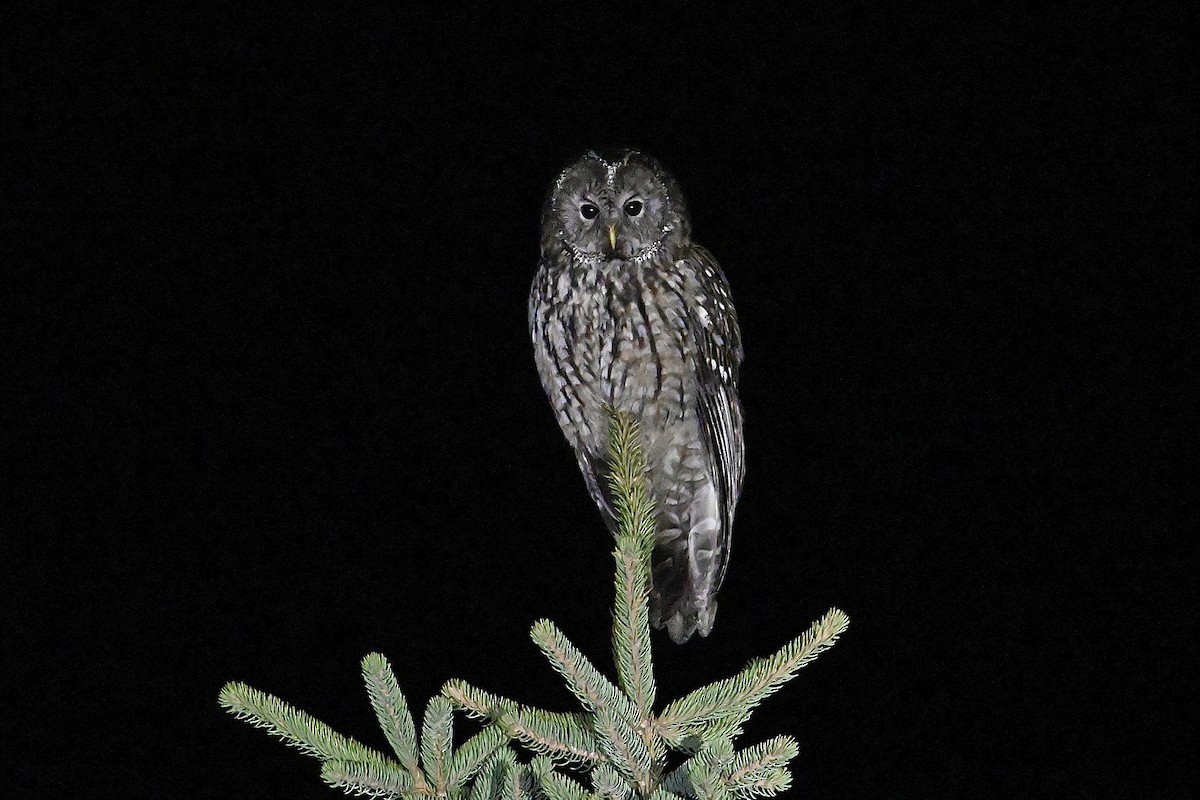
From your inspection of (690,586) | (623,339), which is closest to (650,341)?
(623,339)

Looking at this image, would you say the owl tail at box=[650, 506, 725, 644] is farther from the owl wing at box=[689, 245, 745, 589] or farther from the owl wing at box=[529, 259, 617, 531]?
the owl wing at box=[529, 259, 617, 531]

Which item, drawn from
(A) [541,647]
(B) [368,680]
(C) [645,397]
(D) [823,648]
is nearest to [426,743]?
(B) [368,680]

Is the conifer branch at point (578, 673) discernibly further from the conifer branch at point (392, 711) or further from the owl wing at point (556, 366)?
the owl wing at point (556, 366)

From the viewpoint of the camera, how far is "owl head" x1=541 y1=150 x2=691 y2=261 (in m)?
2.15

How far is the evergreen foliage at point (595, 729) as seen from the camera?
5.13ft

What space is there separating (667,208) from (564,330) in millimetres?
333

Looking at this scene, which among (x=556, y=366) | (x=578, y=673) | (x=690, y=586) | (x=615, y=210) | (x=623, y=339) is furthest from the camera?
(x=690, y=586)

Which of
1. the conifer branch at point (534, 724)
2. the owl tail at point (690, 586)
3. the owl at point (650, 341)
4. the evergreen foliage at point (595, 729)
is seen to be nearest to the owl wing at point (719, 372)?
the owl at point (650, 341)

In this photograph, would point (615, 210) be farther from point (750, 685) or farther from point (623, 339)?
point (750, 685)

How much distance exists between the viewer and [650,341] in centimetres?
229

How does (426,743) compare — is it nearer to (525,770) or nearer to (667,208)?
(525,770)

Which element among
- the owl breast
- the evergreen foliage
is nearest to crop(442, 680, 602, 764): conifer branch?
the evergreen foliage

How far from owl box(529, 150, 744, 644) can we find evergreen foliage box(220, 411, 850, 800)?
2.02 ft

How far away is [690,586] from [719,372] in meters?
0.52
